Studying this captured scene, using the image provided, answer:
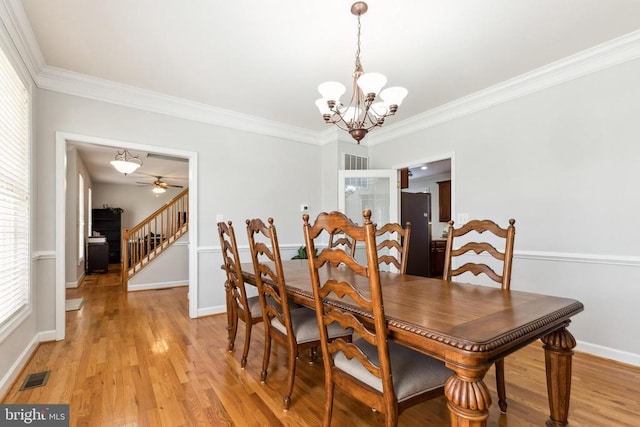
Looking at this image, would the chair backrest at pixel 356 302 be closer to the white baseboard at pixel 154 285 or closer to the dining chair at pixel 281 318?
the dining chair at pixel 281 318

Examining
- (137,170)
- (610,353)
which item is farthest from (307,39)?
(137,170)

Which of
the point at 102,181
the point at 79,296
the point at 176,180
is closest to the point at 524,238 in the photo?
the point at 79,296

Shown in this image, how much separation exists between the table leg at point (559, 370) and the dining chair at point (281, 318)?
1.05 m

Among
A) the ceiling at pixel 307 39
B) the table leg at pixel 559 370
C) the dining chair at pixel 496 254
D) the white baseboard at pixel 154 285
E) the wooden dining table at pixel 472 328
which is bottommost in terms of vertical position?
the white baseboard at pixel 154 285

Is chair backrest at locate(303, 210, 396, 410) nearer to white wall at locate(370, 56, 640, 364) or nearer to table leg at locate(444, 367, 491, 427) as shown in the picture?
table leg at locate(444, 367, 491, 427)

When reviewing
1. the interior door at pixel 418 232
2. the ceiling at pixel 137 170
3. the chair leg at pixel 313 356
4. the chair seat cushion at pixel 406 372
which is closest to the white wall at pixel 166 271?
the ceiling at pixel 137 170

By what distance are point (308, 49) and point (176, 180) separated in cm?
710

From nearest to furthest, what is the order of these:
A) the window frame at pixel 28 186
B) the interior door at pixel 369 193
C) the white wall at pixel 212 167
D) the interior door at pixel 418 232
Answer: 1. the window frame at pixel 28 186
2. the white wall at pixel 212 167
3. the interior door at pixel 369 193
4. the interior door at pixel 418 232

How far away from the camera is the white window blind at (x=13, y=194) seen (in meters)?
1.95

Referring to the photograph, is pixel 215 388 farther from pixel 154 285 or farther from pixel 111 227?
pixel 111 227

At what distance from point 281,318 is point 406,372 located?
86cm

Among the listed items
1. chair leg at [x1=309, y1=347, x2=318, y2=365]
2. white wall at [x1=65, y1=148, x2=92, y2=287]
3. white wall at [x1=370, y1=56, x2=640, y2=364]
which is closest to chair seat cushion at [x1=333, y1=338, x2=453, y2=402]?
chair leg at [x1=309, y1=347, x2=318, y2=365]

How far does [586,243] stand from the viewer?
2531mm

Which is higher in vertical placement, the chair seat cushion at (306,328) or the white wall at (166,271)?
the chair seat cushion at (306,328)
